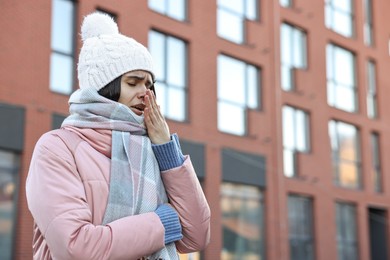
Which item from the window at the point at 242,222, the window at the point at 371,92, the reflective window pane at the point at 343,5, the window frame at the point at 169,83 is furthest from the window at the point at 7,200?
the window at the point at 371,92

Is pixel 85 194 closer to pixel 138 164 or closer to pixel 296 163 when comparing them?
pixel 138 164

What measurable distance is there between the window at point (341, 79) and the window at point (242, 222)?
5.43 m

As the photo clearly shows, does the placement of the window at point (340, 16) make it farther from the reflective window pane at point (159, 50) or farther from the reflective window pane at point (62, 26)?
the reflective window pane at point (62, 26)

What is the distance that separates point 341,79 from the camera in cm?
2466

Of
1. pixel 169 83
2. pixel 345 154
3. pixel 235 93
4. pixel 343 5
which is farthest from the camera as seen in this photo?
pixel 343 5

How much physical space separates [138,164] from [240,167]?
675 inches

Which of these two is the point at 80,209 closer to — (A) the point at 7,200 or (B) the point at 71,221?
(B) the point at 71,221

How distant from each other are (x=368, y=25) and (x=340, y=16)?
208cm

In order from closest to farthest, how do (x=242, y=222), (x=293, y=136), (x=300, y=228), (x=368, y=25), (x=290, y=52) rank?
(x=242, y=222) → (x=300, y=228) → (x=293, y=136) → (x=290, y=52) → (x=368, y=25)

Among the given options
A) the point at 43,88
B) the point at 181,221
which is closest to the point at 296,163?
the point at 43,88

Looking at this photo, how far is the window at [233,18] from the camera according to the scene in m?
19.7

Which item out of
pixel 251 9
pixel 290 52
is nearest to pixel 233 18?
pixel 251 9

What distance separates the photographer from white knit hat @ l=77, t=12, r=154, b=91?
2.32m

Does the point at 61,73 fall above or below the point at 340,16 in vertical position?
below
